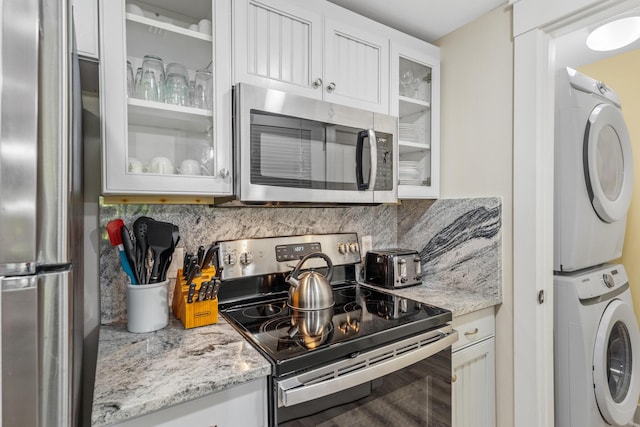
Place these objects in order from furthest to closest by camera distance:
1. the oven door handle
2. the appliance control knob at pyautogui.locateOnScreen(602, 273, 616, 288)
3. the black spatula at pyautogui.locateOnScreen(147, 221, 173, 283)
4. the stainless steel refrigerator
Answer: the appliance control knob at pyautogui.locateOnScreen(602, 273, 616, 288)
the black spatula at pyautogui.locateOnScreen(147, 221, 173, 283)
the oven door handle
the stainless steel refrigerator

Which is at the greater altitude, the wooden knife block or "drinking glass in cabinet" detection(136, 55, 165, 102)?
"drinking glass in cabinet" detection(136, 55, 165, 102)

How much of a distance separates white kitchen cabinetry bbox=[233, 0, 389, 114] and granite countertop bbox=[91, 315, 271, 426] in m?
0.93

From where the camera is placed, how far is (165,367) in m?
0.89

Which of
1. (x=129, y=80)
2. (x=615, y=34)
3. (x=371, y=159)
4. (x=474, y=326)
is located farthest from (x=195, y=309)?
(x=615, y=34)

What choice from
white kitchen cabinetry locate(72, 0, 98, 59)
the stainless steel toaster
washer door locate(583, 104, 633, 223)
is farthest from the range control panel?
washer door locate(583, 104, 633, 223)

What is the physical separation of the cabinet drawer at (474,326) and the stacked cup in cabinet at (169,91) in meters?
1.26

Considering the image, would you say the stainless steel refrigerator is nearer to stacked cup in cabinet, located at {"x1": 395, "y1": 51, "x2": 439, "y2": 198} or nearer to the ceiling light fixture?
stacked cup in cabinet, located at {"x1": 395, "y1": 51, "x2": 439, "y2": 198}

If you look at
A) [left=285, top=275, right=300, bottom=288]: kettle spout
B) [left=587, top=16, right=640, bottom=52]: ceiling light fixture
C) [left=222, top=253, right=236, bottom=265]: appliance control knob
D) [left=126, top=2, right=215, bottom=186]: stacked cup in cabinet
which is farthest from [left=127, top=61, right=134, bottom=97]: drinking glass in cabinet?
[left=587, top=16, right=640, bottom=52]: ceiling light fixture

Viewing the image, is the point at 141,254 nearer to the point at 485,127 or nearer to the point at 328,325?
the point at 328,325

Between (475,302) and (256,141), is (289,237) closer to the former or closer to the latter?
(256,141)

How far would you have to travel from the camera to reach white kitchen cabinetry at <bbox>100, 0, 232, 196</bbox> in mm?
1015

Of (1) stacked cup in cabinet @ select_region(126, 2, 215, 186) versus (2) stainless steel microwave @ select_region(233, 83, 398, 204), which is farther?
(2) stainless steel microwave @ select_region(233, 83, 398, 204)

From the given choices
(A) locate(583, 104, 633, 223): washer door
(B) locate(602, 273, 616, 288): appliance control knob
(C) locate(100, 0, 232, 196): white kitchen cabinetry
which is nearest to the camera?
(C) locate(100, 0, 232, 196): white kitchen cabinetry

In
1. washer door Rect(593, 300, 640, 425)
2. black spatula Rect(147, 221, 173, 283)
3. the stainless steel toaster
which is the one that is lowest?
washer door Rect(593, 300, 640, 425)
